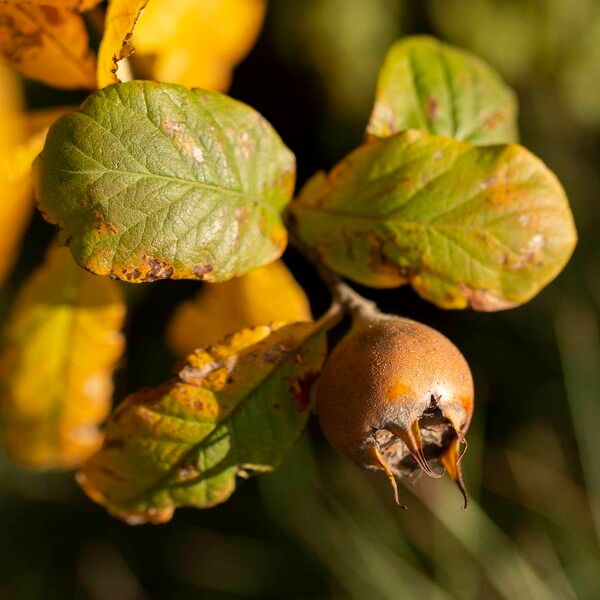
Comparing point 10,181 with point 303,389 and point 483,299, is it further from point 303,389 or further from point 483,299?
point 483,299

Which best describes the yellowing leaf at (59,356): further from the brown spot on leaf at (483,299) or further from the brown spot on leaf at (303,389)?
the brown spot on leaf at (483,299)

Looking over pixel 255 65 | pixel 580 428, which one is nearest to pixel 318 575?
pixel 580 428

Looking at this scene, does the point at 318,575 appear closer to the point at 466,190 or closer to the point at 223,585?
the point at 223,585

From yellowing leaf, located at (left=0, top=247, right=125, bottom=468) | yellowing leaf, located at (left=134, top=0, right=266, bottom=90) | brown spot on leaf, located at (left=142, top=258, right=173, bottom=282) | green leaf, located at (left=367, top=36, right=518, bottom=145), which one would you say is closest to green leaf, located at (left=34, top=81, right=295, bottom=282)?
brown spot on leaf, located at (left=142, top=258, right=173, bottom=282)

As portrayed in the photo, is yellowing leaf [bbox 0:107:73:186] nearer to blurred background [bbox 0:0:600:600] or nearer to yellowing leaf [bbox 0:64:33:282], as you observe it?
yellowing leaf [bbox 0:64:33:282]

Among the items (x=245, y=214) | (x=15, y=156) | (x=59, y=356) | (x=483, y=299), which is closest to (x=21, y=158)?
(x=15, y=156)

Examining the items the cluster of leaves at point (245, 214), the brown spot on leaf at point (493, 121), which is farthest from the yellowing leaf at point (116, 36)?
the brown spot on leaf at point (493, 121)
